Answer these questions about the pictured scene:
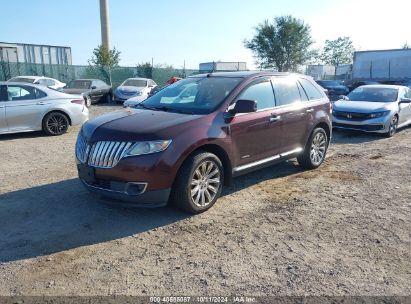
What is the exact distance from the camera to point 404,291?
3170mm

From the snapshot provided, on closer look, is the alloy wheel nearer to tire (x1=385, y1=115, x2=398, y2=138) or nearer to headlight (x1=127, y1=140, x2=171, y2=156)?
headlight (x1=127, y1=140, x2=171, y2=156)

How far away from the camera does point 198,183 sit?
4.65 meters

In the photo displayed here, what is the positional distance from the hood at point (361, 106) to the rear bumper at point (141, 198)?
8166 millimetres

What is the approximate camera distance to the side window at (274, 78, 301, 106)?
5945 millimetres

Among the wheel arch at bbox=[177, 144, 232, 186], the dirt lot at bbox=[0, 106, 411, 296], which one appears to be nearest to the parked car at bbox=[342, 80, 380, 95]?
the dirt lot at bbox=[0, 106, 411, 296]

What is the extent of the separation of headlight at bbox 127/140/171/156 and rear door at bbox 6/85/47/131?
254 inches

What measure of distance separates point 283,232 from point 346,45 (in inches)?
3720

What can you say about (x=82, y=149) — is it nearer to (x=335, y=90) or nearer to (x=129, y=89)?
(x=129, y=89)

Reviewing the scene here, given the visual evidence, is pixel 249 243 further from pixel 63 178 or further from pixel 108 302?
pixel 63 178

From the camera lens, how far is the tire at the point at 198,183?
4.46 m

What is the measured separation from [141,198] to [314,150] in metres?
3.75

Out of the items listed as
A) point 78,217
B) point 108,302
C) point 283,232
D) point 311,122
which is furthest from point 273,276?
point 311,122

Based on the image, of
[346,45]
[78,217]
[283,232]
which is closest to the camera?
[283,232]

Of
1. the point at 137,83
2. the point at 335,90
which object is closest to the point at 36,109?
the point at 137,83
